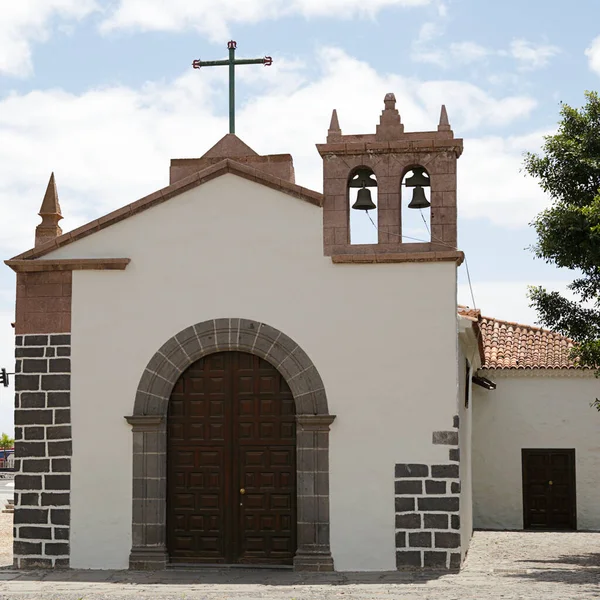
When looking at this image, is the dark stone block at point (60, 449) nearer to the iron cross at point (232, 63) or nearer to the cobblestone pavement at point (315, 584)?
the cobblestone pavement at point (315, 584)

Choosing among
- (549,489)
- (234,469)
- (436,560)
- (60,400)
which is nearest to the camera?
(436,560)

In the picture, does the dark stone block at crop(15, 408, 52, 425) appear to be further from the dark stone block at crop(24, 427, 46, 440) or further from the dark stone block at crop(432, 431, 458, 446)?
the dark stone block at crop(432, 431, 458, 446)

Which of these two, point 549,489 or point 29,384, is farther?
point 549,489

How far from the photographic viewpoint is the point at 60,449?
12.0 metres

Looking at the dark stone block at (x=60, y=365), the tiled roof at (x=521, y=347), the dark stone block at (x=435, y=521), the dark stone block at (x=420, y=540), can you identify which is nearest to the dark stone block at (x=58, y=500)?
the dark stone block at (x=60, y=365)

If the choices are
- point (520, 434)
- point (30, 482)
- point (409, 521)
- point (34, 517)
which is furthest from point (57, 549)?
point (520, 434)

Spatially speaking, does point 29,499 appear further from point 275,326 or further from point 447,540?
point 447,540

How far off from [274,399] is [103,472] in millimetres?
2130

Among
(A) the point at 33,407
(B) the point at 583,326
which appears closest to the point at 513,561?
(B) the point at 583,326

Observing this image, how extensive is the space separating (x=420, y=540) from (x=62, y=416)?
170 inches

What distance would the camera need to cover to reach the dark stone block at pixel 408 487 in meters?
11.4

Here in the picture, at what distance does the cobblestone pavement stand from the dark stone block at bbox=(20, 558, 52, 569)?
27 cm

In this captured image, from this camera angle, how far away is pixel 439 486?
1142 cm

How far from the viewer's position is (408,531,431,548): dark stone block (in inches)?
448
